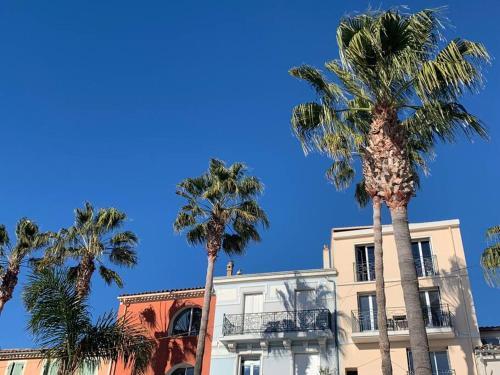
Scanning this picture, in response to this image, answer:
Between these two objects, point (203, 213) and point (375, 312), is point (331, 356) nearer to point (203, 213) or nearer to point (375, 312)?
point (375, 312)

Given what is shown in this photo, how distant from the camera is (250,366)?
2712cm

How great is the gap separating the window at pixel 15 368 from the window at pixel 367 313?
2126cm

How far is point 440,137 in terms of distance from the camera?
645 inches

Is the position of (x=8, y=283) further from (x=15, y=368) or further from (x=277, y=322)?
(x=277, y=322)

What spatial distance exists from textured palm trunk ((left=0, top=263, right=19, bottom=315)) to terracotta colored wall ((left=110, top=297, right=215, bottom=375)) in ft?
20.6

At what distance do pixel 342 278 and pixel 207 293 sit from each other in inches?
311

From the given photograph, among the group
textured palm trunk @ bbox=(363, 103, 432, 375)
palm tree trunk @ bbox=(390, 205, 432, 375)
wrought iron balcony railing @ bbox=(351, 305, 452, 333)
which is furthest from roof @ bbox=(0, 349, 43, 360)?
palm tree trunk @ bbox=(390, 205, 432, 375)

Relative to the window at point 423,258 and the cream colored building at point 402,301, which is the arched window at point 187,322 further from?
the window at point 423,258

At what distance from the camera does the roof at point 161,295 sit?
101 feet

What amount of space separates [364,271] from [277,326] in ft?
17.8

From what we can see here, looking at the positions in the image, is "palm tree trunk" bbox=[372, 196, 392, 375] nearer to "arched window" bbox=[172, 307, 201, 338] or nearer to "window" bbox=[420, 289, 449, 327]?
"window" bbox=[420, 289, 449, 327]

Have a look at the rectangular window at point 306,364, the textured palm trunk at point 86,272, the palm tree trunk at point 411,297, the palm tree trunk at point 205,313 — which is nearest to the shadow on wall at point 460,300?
the rectangular window at point 306,364

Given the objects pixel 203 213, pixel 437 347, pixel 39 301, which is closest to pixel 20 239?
pixel 203 213

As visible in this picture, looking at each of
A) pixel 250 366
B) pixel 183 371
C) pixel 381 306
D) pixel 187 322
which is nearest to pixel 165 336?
pixel 187 322
